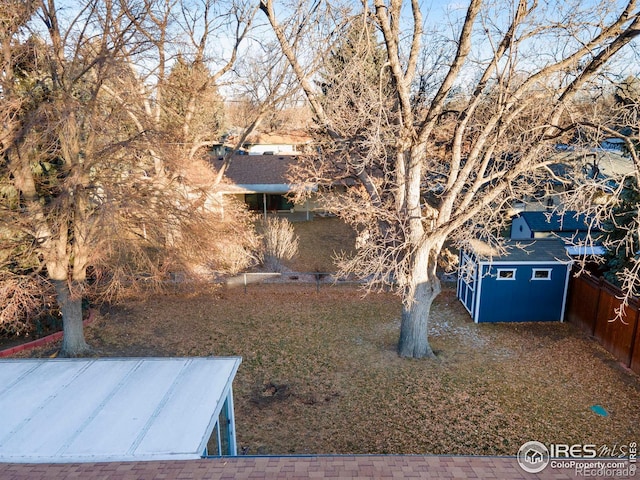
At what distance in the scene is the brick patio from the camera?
5.37m

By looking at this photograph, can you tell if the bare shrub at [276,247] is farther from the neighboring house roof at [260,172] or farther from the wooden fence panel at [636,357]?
the wooden fence panel at [636,357]

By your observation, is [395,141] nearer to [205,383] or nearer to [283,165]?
[205,383]

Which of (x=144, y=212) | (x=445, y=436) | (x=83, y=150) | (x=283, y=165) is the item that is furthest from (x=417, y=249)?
(x=283, y=165)

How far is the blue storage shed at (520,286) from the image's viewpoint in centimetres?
1170

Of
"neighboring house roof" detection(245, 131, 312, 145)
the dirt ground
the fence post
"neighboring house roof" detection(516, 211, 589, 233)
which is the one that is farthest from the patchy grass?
"neighboring house roof" detection(245, 131, 312, 145)

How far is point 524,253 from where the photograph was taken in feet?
39.5

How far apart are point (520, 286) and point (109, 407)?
10451mm

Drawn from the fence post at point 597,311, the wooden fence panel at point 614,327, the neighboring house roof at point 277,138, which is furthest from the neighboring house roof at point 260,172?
the wooden fence panel at point 614,327

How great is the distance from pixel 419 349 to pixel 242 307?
587 cm

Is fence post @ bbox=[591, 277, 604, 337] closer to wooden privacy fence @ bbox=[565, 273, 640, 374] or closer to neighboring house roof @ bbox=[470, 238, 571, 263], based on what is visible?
wooden privacy fence @ bbox=[565, 273, 640, 374]

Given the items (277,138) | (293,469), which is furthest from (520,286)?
(277,138)

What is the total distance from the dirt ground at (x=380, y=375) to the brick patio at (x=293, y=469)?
1.33m

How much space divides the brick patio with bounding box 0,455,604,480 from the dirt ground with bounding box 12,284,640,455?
1329 mm

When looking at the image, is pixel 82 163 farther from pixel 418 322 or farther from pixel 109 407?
pixel 418 322
